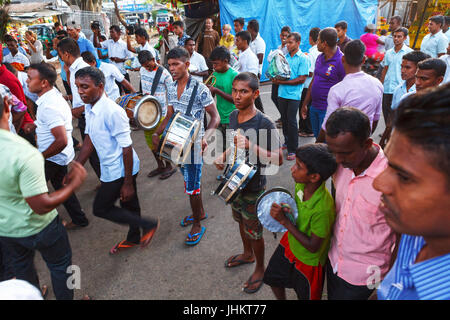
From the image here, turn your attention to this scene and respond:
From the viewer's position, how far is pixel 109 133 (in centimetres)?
289

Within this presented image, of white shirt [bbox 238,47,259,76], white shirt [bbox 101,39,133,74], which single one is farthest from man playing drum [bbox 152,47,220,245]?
white shirt [bbox 101,39,133,74]

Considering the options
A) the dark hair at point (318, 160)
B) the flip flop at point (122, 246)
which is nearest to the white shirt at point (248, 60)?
the flip flop at point (122, 246)

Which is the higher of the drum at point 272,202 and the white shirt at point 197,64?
the white shirt at point 197,64

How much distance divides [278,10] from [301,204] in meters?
10.6

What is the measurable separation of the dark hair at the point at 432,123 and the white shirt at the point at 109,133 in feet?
8.35

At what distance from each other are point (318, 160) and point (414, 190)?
3.39ft

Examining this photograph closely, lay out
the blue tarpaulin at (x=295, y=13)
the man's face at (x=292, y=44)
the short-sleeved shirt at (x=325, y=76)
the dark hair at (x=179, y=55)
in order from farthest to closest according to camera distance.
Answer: the blue tarpaulin at (x=295, y=13) < the man's face at (x=292, y=44) < the short-sleeved shirt at (x=325, y=76) < the dark hair at (x=179, y=55)

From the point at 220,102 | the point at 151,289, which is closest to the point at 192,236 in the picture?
the point at 151,289

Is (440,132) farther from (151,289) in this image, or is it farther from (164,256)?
(164,256)

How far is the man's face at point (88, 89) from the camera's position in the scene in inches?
113

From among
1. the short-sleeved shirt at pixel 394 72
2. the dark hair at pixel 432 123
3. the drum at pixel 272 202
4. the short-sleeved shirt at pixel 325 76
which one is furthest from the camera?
the short-sleeved shirt at pixel 394 72

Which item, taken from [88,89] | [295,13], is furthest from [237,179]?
[295,13]

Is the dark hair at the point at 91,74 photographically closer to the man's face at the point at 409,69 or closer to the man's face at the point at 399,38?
the man's face at the point at 409,69

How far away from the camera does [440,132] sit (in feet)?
2.66
